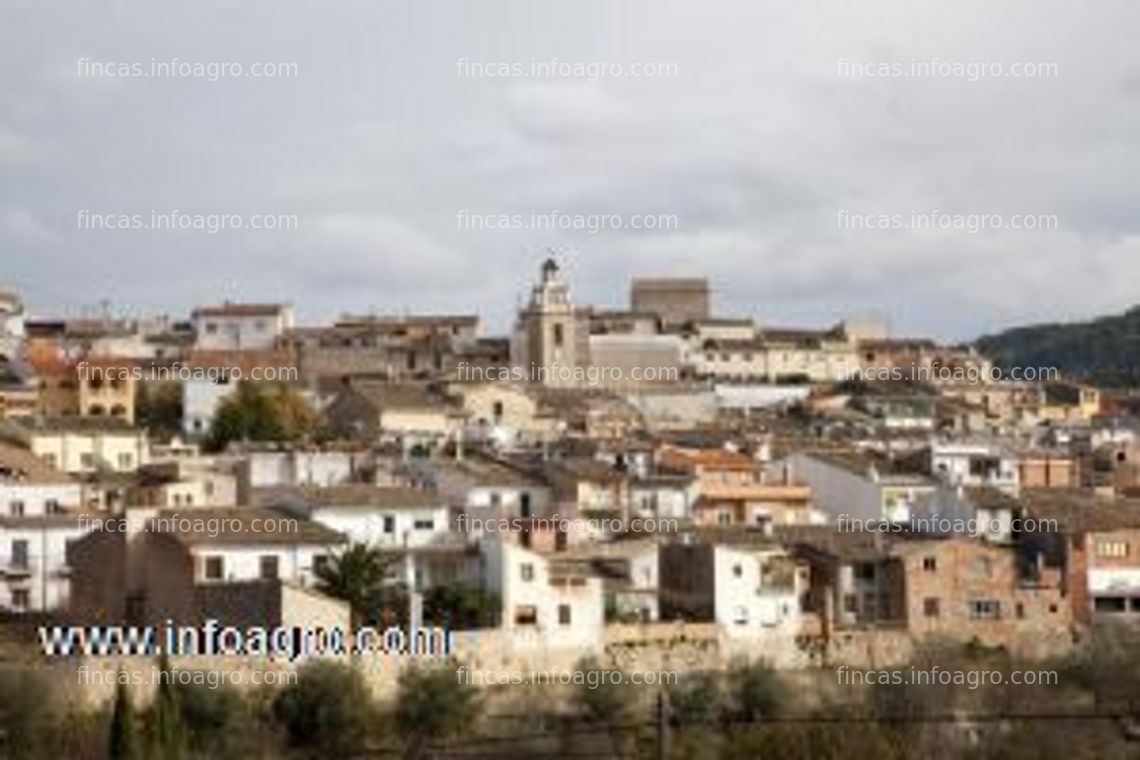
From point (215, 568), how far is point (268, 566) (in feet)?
3.37

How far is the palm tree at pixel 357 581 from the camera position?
117 ft

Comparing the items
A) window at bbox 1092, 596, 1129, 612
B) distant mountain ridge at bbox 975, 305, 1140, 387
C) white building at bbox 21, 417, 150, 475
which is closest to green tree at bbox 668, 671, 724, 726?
window at bbox 1092, 596, 1129, 612

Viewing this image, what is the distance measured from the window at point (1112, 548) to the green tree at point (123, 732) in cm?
1997

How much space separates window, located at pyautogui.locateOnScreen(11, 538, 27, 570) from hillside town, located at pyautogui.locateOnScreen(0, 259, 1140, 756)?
0.02 meters

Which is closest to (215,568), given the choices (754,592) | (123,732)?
(123,732)

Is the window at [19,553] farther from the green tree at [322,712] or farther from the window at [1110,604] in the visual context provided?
the window at [1110,604]

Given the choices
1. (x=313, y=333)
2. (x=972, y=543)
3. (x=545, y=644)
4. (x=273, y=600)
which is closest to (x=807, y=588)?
(x=972, y=543)

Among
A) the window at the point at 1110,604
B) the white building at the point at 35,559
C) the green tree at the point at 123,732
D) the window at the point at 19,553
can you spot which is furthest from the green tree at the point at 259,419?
the green tree at the point at 123,732

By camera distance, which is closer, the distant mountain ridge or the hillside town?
the hillside town

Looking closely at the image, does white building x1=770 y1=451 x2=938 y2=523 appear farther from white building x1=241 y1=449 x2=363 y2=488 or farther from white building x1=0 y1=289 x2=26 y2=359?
white building x1=0 y1=289 x2=26 y2=359

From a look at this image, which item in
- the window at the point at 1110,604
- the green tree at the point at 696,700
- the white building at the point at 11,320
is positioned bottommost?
the green tree at the point at 696,700

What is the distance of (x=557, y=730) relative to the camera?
35.3 metres

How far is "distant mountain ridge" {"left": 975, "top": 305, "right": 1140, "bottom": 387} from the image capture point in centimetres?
10850

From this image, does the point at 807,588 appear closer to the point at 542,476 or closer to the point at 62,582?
the point at 542,476
